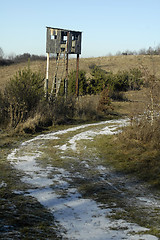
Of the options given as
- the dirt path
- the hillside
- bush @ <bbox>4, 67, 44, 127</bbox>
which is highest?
the hillside

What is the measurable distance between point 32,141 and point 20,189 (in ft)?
19.0

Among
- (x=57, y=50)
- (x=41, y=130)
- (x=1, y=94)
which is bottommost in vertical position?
(x=41, y=130)

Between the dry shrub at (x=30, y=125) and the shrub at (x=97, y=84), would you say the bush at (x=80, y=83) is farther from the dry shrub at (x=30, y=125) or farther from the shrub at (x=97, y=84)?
the dry shrub at (x=30, y=125)

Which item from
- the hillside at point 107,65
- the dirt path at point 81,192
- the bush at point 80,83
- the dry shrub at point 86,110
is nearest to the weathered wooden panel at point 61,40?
the dry shrub at point 86,110

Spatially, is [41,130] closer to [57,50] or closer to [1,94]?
[1,94]

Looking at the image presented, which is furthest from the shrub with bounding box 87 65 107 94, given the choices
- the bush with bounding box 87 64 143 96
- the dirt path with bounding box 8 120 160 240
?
the dirt path with bounding box 8 120 160 240

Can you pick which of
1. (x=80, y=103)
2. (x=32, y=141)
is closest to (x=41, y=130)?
(x=32, y=141)

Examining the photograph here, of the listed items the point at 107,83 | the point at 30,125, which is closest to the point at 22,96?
the point at 30,125

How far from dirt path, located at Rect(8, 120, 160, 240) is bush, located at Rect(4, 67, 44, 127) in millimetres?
3494

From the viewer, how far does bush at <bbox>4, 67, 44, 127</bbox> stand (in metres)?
14.6

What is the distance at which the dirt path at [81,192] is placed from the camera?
484 cm

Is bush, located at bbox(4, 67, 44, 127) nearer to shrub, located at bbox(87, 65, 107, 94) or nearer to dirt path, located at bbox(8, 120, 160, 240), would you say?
dirt path, located at bbox(8, 120, 160, 240)

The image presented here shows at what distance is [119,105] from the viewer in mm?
24734

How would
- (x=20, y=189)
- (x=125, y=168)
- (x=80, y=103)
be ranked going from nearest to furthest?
(x=20, y=189)
(x=125, y=168)
(x=80, y=103)
